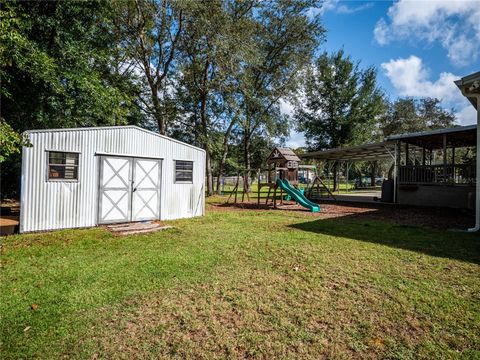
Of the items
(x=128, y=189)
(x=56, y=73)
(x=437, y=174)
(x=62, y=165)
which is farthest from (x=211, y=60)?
(x=437, y=174)

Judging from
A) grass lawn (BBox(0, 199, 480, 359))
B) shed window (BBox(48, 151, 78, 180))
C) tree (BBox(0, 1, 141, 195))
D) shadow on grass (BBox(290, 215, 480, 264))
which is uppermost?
tree (BBox(0, 1, 141, 195))

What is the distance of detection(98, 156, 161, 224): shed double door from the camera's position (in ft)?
26.6

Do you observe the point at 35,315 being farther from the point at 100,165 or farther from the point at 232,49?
the point at 232,49

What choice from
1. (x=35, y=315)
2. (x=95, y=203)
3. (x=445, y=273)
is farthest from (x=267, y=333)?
(x=95, y=203)

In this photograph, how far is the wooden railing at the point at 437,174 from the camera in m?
12.1

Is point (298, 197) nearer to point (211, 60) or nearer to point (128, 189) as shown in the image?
point (128, 189)

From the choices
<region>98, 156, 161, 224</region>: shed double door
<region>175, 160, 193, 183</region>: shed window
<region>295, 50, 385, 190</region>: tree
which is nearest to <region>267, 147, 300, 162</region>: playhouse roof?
<region>175, 160, 193, 183</region>: shed window

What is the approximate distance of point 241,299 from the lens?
339cm

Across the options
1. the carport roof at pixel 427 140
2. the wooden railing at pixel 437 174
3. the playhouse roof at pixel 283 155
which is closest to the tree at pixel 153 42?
the playhouse roof at pixel 283 155

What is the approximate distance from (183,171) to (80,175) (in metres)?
3.43

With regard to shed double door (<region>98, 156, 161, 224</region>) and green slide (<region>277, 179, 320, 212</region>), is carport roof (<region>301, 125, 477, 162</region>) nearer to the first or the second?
green slide (<region>277, 179, 320, 212</region>)

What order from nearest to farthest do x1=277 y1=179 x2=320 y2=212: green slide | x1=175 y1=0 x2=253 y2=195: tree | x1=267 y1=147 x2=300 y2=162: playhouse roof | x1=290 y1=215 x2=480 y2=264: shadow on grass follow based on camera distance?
x1=290 y1=215 x2=480 y2=264: shadow on grass < x1=277 y1=179 x2=320 y2=212: green slide < x1=267 y1=147 x2=300 y2=162: playhouse roof < x1=175 y1=0 x2=253 y2=195: tree

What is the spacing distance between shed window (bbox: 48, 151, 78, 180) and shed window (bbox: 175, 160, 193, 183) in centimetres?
327

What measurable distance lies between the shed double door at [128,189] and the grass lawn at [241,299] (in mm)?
2135
